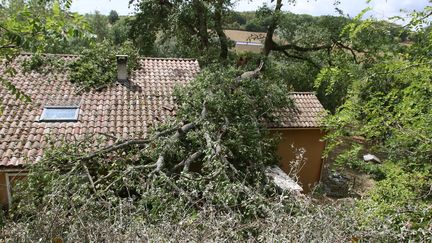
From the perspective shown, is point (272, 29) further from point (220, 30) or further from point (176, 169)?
point (176, 169)

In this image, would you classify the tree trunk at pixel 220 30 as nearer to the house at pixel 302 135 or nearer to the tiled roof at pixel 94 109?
the tiled roof at pixel 94 109

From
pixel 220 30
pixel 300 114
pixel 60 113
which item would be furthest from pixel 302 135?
pixel 60 113

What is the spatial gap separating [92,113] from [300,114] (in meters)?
7.88

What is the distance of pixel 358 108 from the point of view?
699 centimetres

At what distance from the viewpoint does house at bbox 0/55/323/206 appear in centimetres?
866

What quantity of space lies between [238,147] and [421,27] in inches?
172

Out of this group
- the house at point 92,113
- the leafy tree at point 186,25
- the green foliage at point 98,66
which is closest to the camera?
the house at point 92,113

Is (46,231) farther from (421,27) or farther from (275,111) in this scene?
(275,111)

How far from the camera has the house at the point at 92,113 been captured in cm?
866

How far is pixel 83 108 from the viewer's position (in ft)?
33.7

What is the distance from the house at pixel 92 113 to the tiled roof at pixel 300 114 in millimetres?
43

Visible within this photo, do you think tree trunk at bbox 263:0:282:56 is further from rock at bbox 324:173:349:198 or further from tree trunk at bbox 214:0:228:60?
rock at bbox 324:173:349:198

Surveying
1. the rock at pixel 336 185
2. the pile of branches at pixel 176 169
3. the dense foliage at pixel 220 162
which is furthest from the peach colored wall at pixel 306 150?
the pile of branches at pixel 176 169

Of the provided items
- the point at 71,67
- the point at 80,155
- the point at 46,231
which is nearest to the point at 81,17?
the point at 46,231
